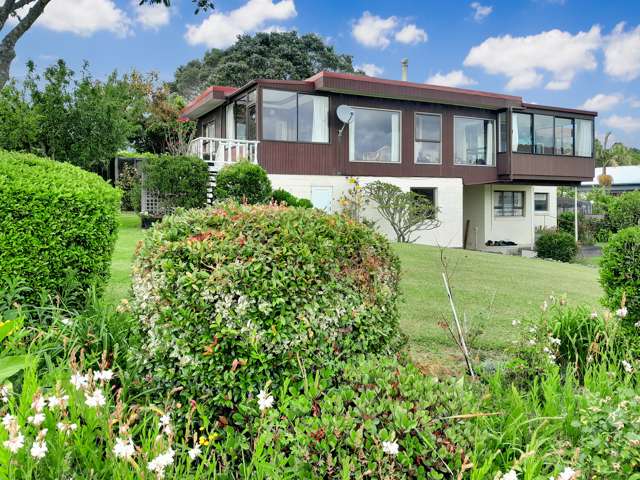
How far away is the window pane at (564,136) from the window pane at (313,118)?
9.80 m

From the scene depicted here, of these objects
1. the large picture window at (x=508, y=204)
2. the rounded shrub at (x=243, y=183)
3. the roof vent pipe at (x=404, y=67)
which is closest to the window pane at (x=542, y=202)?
the large picture window at (x=508, y=204)

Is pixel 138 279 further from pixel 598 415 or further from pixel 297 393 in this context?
pixel 598 415

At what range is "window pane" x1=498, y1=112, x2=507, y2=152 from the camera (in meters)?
20.4

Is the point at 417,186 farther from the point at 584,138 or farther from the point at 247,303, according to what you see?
the point at 247,303

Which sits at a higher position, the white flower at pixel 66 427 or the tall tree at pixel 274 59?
the tall tree at pixel 274 59

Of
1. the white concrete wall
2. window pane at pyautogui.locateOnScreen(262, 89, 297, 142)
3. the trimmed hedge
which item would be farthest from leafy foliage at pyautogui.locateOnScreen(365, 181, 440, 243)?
the trimmed hedge

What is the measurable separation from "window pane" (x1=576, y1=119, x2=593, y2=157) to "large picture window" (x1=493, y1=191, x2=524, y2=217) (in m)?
2.79

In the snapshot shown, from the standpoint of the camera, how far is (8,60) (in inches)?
356

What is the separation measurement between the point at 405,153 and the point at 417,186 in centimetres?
122

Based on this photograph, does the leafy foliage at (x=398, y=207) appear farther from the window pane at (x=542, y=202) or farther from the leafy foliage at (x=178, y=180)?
the window pane at (x=542, y=202)

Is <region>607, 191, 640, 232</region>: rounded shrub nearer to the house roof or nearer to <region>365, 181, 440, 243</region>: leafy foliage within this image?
<region>365, 181, 440, 243</region>: leafy foliage

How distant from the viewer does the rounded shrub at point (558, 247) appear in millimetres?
19453

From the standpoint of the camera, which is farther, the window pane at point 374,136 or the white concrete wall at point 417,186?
the window pane at point 374,136

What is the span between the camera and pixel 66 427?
2.15 meters
